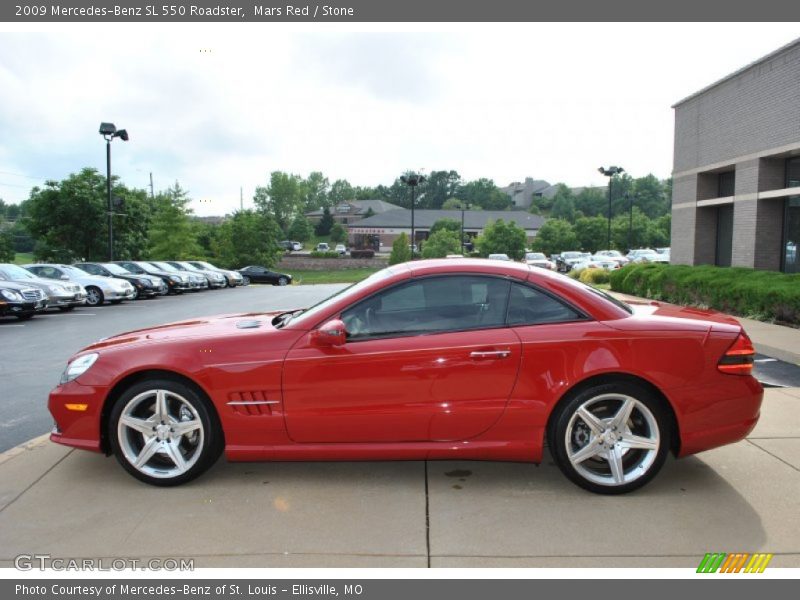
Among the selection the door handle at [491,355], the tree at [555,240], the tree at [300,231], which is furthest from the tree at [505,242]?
the tree at [300,231]

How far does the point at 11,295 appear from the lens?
15.1 meters

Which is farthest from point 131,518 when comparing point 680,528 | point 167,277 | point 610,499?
point 167,277

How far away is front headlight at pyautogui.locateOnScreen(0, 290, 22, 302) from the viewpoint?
49.3ft

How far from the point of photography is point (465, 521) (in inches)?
141

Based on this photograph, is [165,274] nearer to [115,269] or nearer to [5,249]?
[115,269]

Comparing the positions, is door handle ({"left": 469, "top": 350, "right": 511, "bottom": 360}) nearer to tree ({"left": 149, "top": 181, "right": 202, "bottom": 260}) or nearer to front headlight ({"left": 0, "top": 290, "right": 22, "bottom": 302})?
front headlight ({"left": 0, "top": 290, "right": 22, "bottom": 302})

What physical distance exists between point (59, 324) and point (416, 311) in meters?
13.4

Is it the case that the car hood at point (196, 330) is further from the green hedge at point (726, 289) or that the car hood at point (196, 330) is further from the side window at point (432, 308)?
the green hedge at point (726, 289)

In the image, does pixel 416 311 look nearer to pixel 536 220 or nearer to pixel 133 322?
pixel 133 322

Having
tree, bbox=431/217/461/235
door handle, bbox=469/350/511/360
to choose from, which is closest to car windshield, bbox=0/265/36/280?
door handle, bbox=469/350/511/360

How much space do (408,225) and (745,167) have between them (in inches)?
3093

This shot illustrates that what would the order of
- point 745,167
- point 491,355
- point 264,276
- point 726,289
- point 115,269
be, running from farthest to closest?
point 264,276, point 115,269, point 745,167, point 726,289, point 491,355

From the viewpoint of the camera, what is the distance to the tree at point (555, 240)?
60.7m
